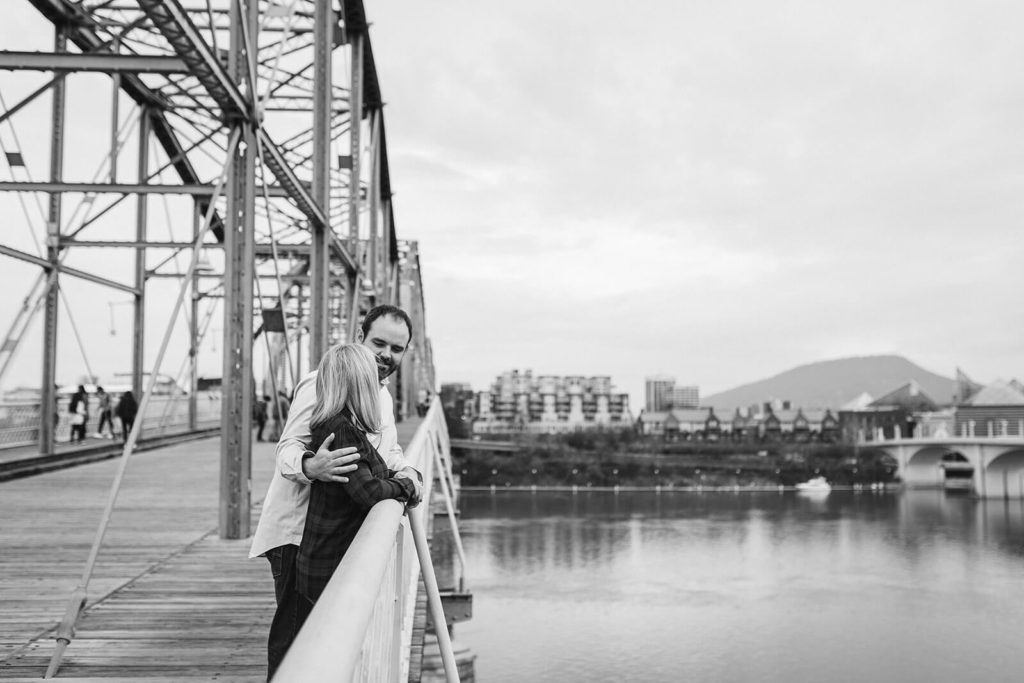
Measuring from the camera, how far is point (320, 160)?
10656 millimetres

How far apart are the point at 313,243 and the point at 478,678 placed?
16.2 meters

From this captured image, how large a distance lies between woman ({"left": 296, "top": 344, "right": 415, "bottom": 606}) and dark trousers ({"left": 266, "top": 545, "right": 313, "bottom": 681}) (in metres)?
0.22

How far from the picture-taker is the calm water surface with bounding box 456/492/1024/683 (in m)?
26.2

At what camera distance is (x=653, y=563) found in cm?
4122

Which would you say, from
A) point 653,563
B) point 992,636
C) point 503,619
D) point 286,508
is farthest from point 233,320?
point 653,563

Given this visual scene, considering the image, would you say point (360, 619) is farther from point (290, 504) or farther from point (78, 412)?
point (78, 412)

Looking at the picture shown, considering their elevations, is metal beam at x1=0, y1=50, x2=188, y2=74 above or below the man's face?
above

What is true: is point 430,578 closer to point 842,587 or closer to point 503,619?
point 503,619

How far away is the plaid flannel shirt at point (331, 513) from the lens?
266 cm

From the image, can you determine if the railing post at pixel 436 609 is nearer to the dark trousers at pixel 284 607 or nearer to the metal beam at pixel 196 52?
the dark trousers at pixel 284 607

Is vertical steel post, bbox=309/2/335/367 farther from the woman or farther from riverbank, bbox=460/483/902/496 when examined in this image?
riverbank, bbox=460/483/902/496

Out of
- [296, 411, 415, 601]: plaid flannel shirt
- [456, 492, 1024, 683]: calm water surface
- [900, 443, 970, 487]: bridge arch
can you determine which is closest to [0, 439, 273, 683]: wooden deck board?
[296, 411, 415, 601]: plaid flannel shirt

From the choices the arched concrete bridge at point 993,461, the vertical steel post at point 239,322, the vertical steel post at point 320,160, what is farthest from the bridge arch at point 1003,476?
the vertical steel post at point 239,322

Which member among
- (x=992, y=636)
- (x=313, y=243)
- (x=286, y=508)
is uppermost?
(x=313, y=243)
